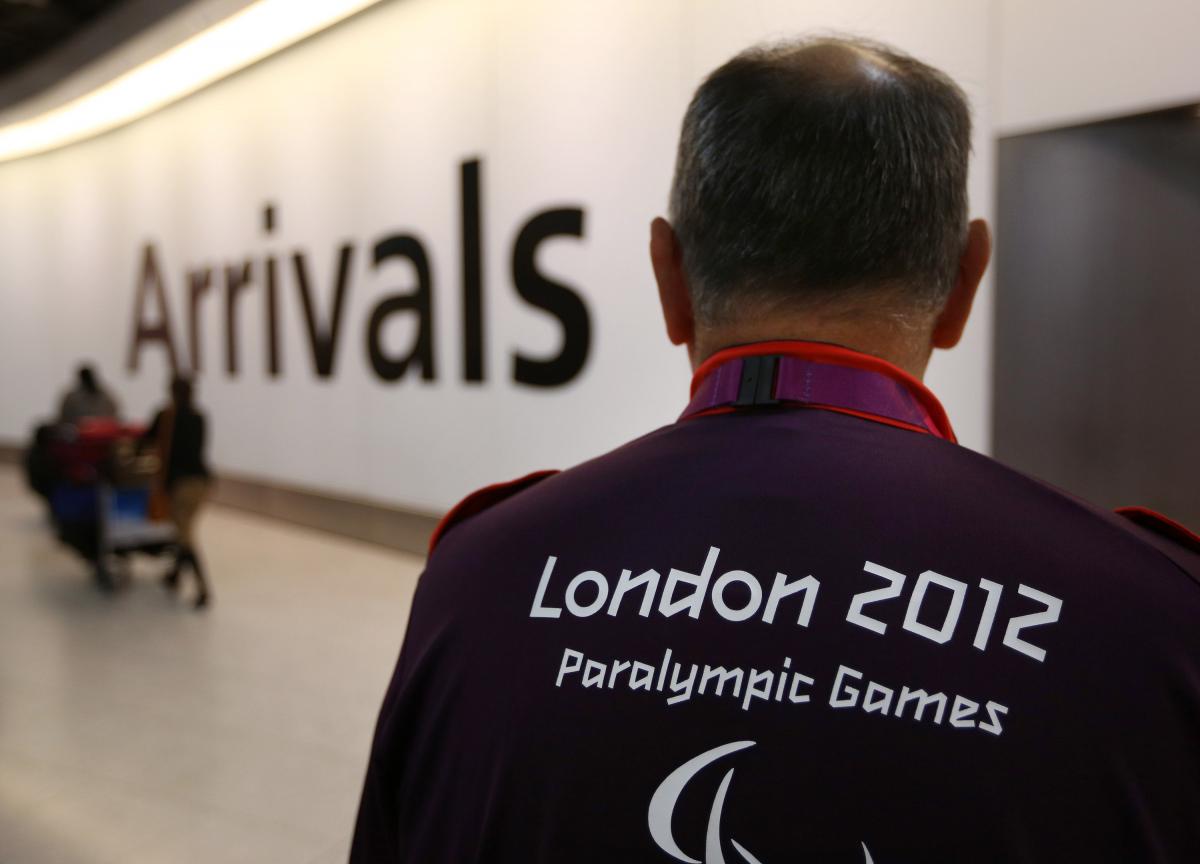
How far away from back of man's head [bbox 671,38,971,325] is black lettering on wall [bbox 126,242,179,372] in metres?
9.26

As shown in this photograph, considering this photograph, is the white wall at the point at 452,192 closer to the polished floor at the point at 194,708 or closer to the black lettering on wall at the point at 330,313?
the black lettering on wall at the point at 330,313

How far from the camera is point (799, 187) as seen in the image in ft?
2.30

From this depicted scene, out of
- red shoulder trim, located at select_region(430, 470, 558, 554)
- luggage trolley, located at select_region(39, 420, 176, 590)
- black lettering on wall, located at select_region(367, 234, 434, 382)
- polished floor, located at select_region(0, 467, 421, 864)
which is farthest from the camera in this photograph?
black lettering on wall, located at select_region(367, 234, 434, 382)

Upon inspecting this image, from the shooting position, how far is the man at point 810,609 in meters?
0.55

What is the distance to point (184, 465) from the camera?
17.0 feet

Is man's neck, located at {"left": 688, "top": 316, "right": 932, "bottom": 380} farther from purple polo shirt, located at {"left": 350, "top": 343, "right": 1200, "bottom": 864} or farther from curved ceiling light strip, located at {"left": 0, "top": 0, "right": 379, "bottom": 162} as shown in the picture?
curved ceiling light strip, located at {"left": 0, "top": 0, "right": 379, "bottom": 162}

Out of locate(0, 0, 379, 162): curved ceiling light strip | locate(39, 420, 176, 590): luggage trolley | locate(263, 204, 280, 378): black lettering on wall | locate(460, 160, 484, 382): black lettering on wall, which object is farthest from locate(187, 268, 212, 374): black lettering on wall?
locate(460, 160, 484, 382): black lettering on wall

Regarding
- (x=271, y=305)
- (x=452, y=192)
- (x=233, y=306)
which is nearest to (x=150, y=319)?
(x=233, y=306)

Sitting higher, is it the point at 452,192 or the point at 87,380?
the point at 452,192

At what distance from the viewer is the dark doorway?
3.07 meters

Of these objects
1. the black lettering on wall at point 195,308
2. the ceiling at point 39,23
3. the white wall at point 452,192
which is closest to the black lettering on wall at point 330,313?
the white wall at point 452,192

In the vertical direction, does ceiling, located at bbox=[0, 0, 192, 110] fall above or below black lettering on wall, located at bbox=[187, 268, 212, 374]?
above

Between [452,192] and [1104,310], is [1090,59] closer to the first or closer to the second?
[1104,310]

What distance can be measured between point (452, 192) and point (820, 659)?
5563 millimetres
